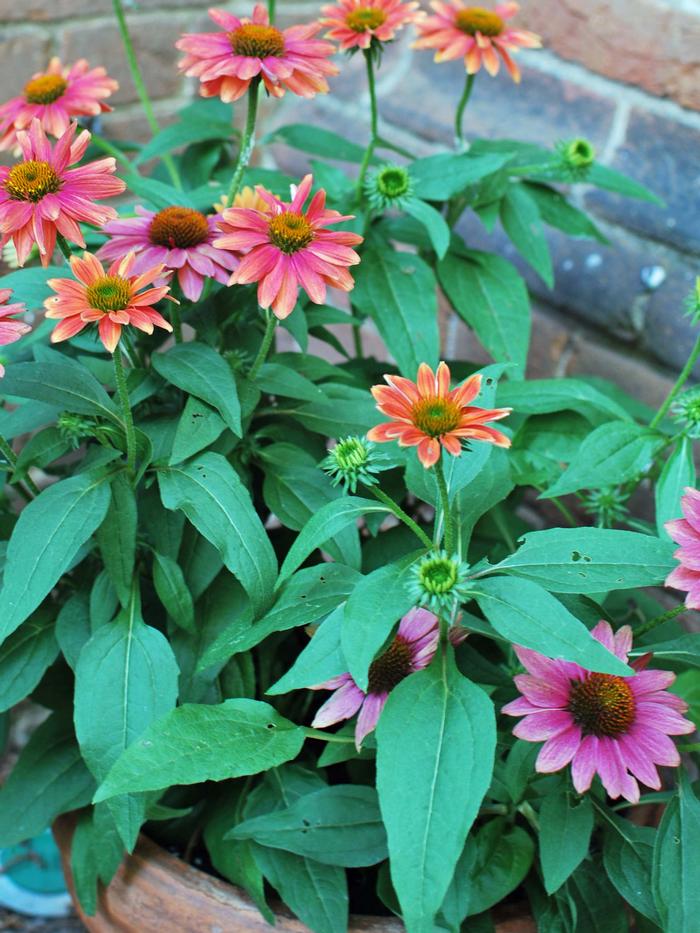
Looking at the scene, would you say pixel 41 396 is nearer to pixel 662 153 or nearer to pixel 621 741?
pixel 621 741

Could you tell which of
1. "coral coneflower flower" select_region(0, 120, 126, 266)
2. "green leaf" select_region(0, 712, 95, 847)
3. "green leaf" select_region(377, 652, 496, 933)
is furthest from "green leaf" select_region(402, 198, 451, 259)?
"green leaf" select_region(0, 712, 95, 847)

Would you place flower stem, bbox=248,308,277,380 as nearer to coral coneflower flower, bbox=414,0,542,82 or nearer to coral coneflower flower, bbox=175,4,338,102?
coral coneflower flower, bbox=175,4,338,102

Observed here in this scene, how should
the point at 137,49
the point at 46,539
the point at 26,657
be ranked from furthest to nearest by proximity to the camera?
the point at 137,49 → the point at 26,657 → the point at 46,539

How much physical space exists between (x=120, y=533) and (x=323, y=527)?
15 centimetres

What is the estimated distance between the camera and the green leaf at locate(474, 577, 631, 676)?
1.61 feet

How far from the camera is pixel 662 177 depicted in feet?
3.37

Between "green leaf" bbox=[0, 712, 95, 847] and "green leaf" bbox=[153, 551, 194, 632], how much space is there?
18 centimetres

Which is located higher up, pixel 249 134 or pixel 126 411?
pixel 249 134

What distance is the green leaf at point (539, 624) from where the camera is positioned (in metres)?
0.49

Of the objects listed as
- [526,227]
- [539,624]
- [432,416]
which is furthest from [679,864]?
[526,227]

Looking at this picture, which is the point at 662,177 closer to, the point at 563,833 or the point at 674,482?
the point at 674,482

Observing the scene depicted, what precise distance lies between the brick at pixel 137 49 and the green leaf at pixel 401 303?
58 cm

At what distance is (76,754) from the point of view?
2.47 ft

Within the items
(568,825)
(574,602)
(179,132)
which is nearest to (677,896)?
(568,825)
